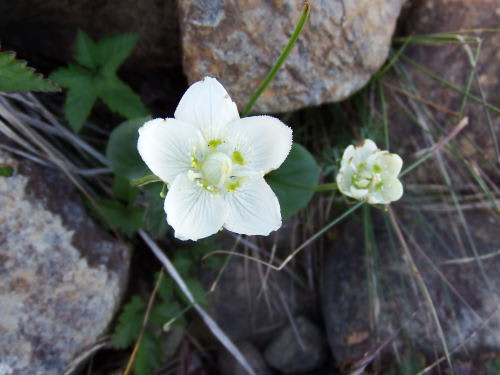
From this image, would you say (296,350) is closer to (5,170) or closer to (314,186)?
(314,186)

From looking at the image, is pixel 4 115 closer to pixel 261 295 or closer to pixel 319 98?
pixel 319 98

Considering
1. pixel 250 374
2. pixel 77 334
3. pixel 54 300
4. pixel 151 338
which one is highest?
pixel 54 300

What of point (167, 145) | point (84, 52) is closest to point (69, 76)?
point (84, 52)

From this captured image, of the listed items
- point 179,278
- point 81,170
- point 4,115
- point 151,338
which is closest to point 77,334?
point 151,338

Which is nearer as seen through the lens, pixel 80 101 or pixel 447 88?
pixel 80 101

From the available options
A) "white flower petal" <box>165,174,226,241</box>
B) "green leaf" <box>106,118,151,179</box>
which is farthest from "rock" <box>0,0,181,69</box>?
"white flower petal" <box>165,174,226,241</box>

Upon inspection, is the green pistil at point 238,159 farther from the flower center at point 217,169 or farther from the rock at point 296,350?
the rock at point 296,350
